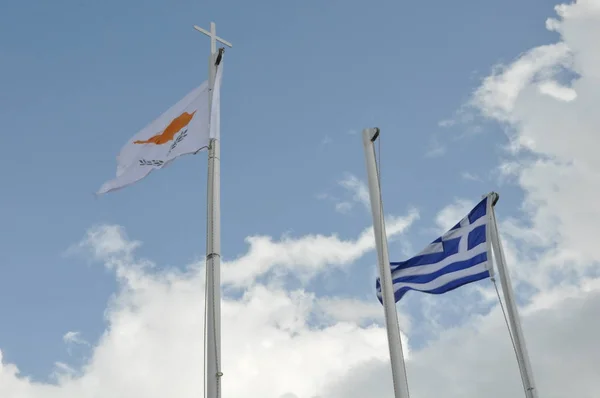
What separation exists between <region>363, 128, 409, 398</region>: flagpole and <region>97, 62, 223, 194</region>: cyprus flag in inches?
150

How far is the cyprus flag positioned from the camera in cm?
1747

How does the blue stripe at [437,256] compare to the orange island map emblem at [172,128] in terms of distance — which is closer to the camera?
the orange island map emblem at [172,128]

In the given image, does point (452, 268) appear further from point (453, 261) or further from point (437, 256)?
point (437, 256)

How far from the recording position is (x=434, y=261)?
1988cm

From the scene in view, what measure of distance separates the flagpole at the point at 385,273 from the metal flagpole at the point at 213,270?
3.56 m

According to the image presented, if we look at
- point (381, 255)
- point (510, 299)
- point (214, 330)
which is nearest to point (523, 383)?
point (510, 299)

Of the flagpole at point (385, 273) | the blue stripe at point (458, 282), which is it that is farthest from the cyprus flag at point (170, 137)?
the blue stripe at point (458, 282)

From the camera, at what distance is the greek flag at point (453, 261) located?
19.3 meters

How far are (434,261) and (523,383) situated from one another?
3.56m

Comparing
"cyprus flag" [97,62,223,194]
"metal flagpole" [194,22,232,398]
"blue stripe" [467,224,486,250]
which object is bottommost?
"metal flagpole" [194,22,232,398]

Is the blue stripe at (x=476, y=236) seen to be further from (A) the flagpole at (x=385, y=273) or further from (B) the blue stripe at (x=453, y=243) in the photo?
(A) the flagpole at (x=385, y=273)

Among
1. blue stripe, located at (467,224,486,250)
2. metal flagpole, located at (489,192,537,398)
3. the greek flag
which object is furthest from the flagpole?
metal flagpole, located at (489,192,537,398)

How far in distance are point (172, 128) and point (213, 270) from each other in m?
4.72

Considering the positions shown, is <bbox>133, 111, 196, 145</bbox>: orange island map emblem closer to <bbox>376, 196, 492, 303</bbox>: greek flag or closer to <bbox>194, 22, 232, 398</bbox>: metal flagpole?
<bbox>194, 22, 232, 398</bbox>: metal flagpole
